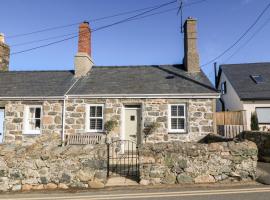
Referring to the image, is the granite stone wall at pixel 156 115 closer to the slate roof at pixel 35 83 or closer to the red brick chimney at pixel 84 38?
the slate roof at pixel 35 83

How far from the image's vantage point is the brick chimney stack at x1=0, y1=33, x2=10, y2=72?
19.3 m

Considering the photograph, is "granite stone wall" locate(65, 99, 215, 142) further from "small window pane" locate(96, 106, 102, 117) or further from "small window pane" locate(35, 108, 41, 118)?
"small window pane" locate(35, 108, 41, 118)

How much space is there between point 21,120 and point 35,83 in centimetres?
293

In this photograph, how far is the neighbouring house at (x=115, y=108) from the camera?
1439cm

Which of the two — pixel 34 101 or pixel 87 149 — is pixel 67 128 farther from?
pixel 87 149

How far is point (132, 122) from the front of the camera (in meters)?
14.8

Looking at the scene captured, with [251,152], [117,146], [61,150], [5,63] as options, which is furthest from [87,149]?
[5,63]

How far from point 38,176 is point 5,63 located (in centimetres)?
1475

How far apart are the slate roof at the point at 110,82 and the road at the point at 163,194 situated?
25.4 feet

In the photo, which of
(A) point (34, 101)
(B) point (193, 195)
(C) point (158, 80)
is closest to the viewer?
(B) point (193, 195)

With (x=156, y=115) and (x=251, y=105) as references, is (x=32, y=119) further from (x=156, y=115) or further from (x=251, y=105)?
(x=251, y=105)

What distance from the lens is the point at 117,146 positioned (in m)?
14.2

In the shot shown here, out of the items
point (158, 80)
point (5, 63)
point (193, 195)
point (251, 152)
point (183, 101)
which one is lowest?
point (193, 195)

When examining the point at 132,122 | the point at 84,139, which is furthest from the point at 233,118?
the point at 84,139
